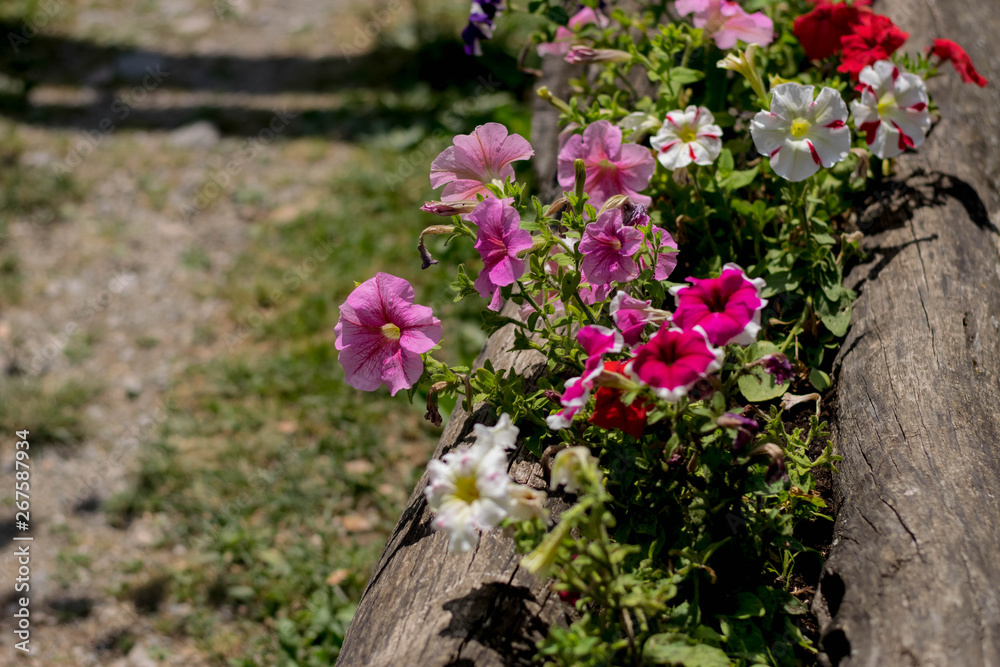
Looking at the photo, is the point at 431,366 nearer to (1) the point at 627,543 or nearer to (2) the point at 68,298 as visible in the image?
(1) the point at 627,543

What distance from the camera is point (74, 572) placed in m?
2.57

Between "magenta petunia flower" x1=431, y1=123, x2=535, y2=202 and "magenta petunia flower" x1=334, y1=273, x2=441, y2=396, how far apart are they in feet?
0.87

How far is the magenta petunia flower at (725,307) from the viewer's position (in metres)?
1.24

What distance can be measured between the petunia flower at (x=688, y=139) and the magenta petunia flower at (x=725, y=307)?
17.4 inches

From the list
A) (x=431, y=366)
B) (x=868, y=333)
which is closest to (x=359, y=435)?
(x=431, y=366)

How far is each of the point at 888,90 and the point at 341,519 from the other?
2.14 m

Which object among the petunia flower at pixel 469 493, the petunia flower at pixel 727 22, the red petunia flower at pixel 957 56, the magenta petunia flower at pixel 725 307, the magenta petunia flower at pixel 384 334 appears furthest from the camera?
the red petunia flower at pixel 957 56

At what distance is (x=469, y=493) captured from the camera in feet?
3.83

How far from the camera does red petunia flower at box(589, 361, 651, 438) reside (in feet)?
4.49

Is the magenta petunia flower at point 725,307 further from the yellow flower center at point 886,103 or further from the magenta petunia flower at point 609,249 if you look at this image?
the yellow flower center at point 886,103

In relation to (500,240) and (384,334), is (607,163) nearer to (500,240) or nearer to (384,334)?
(500,240)

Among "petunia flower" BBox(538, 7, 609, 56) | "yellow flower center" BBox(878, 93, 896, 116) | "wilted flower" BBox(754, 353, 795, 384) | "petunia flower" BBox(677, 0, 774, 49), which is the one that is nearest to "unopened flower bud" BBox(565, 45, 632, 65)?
"petunia flower" BBox(677, 0, 774, 49)

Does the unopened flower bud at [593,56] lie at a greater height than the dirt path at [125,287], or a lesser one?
greater

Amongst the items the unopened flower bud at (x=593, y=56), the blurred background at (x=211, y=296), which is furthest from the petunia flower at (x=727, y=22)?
the blurred background at (x=211, y=296)
